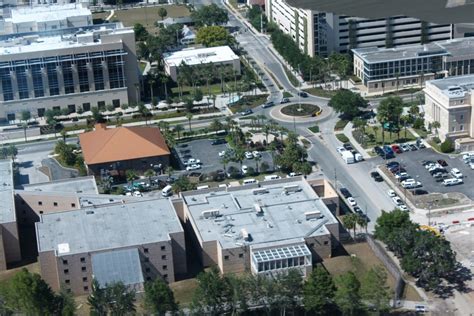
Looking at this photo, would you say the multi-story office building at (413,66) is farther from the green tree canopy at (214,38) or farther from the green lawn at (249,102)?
the green tree canopy at (214,38)

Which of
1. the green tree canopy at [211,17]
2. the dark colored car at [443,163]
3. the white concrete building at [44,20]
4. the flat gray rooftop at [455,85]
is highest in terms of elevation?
the white concrete building at [44,20]

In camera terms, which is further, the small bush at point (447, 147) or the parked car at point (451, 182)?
the small bush at point (447, 147)

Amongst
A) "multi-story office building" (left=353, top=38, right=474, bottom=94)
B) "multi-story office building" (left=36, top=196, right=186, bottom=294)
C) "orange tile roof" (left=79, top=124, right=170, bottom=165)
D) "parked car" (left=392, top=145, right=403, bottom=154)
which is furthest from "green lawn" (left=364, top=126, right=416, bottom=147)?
"multi-story office building" (left=36, top=196, right=186, bottom=294)

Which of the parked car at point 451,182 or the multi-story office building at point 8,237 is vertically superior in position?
the multi-story office building at point 8,237

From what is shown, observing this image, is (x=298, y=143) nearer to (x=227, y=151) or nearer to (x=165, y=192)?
(x=227, y=151)

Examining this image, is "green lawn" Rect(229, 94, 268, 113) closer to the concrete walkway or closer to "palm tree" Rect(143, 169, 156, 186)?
the concrete walkway

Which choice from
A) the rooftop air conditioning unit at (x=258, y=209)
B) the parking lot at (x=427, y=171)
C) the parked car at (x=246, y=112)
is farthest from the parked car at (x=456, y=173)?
the parked car at (x=246, y=112)
